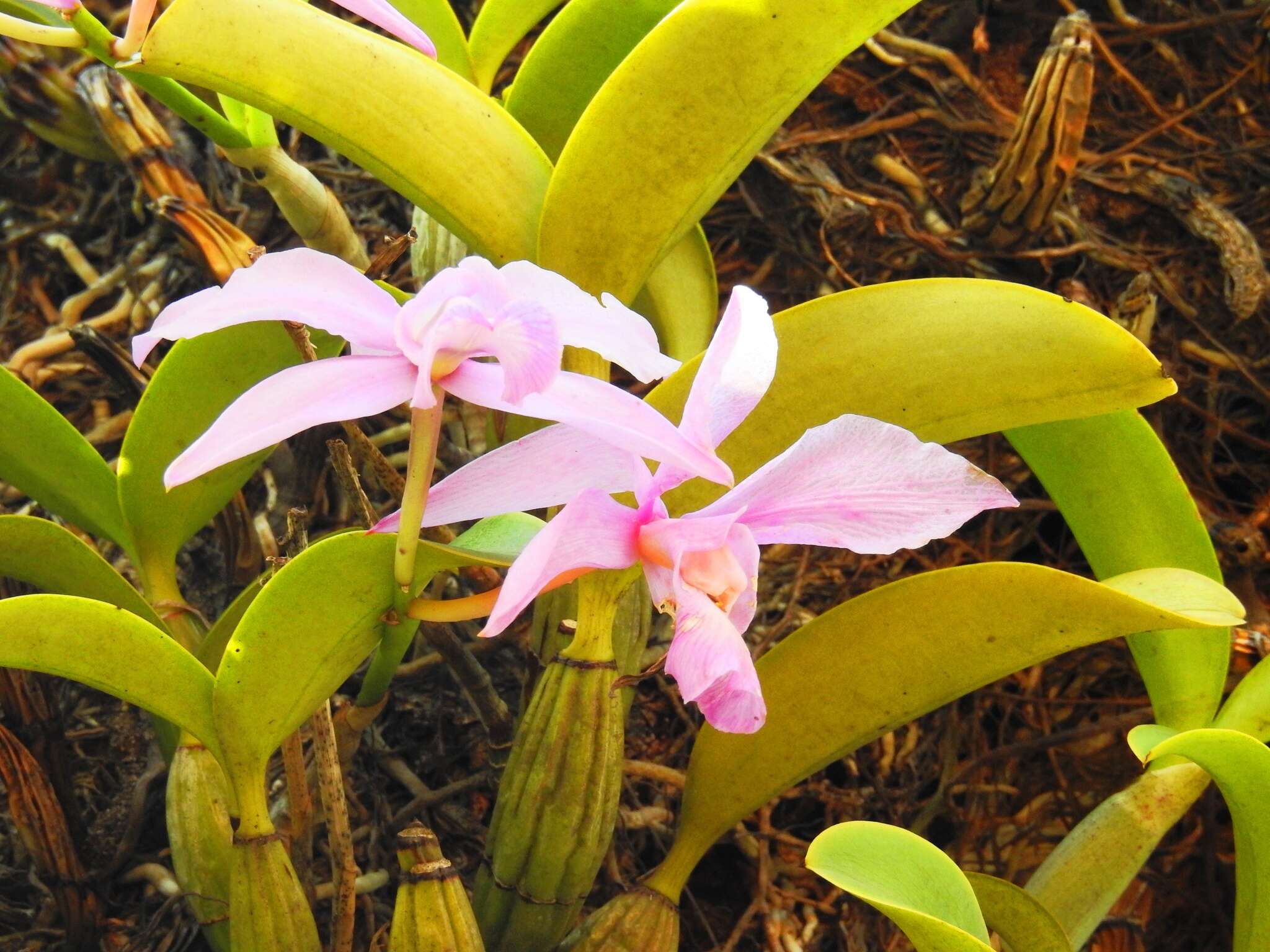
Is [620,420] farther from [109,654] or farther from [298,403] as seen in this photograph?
[109,654]

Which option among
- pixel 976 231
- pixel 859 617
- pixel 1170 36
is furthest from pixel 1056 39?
pixel 859 617

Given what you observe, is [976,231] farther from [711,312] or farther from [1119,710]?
[1119,710]

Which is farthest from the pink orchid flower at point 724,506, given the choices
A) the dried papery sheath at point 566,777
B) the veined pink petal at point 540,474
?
the dried papery sheath at point 566,777

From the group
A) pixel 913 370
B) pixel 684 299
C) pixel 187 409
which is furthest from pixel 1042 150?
pixel 187 409

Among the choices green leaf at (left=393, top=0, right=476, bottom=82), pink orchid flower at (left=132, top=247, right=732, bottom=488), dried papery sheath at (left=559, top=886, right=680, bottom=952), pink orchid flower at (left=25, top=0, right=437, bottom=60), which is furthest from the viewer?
green leaf at (left=393, top=0, right=476, bottom=82)

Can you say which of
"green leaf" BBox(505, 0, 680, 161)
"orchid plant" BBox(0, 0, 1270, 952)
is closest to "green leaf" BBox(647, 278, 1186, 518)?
"orchid plant" BBox(0, 0, 1270, 952)

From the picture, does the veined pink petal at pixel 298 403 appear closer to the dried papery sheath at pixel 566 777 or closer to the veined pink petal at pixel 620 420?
the veined pink petal at pixel 620 420

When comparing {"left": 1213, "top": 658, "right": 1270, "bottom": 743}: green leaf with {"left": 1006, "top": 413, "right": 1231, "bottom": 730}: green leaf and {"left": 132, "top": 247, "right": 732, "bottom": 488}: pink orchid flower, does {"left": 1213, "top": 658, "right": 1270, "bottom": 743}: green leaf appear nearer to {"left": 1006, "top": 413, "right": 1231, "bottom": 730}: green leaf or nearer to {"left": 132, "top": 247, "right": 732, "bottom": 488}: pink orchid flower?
{"left": 1006, "top": 413, "right": 1231, "bottom": 730}: green leaf
